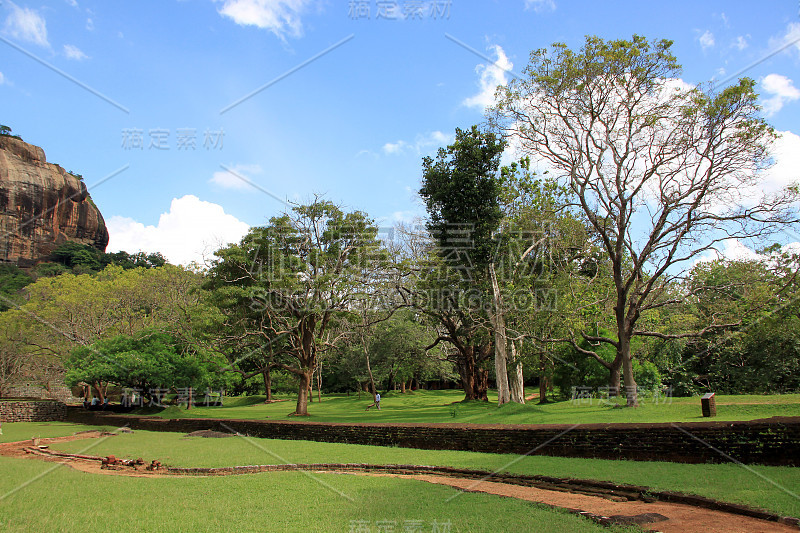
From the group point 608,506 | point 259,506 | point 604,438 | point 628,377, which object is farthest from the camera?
point 628,377

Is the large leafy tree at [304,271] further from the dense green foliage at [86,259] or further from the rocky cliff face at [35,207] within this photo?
the rocky cliff face at [35,207]

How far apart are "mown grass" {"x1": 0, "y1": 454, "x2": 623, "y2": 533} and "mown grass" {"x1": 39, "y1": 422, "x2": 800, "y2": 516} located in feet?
6.91

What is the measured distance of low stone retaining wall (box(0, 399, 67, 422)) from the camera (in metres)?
28.2

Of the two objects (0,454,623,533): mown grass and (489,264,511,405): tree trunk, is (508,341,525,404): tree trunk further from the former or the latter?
(0,454,623,533): mown grass

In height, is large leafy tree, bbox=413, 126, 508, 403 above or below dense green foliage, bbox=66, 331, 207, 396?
above

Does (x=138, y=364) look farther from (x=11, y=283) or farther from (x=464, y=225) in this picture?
(x=11, y=283)

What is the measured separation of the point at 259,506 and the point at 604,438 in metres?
7.15

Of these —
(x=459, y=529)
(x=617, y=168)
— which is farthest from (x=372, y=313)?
(x=459, y=529)

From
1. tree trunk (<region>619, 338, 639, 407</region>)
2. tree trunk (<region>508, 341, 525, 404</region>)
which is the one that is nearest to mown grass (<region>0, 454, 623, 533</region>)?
tree trunk (<region>619, 338, 639, 407</region>)

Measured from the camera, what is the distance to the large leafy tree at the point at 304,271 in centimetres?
2283

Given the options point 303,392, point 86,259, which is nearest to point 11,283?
point 86,259

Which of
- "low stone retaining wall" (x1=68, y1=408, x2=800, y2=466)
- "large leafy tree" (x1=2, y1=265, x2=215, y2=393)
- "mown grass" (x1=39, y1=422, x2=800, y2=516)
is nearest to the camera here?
"mown grass" (x1=39, y1=422, x2=800, y2=516)

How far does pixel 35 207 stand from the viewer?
6191cm

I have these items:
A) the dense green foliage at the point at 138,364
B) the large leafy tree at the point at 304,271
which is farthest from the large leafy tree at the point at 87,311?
the large leafy tree at the point at 304,271
